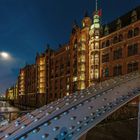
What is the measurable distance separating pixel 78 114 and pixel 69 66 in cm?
5393

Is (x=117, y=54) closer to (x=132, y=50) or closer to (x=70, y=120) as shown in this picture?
(x=132, y=50)

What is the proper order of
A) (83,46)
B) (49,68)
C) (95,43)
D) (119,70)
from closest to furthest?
1. (119,70)
2. (95,43)
3. (83,46)
4. (49,68)

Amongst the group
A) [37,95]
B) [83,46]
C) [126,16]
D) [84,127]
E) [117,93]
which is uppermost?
[126,16]

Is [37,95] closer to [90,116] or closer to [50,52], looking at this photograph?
[50,52]

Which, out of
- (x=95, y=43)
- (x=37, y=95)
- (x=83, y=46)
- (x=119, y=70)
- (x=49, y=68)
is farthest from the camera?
(x=37, y=95)

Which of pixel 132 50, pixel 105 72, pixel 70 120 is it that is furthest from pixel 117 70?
pixel 70 120

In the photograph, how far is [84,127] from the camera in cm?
293

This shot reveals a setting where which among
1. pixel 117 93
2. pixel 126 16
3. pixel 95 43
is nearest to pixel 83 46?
pixel 95 43

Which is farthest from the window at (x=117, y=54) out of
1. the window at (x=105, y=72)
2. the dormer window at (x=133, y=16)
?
the dormer window at (x=133, y=16)

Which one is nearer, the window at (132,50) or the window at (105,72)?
the window at (132,50)

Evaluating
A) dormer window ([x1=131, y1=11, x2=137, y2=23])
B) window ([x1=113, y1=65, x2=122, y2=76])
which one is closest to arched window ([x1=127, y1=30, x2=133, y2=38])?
dormer window ([x1=131, y1=11, x2=137, y2=23])

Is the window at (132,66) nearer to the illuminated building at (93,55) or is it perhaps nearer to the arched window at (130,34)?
the illuminated building at (93,55)

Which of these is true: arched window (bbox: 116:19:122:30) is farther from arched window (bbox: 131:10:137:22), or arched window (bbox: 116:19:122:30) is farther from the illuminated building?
arched window (bbox: 131:10:137:22)

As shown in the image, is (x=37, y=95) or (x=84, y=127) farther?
(x=37, y=95)
